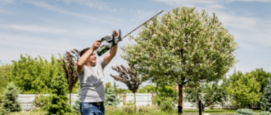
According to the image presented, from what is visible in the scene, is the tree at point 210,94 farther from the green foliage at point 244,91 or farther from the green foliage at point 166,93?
the green foliage at point 244,91

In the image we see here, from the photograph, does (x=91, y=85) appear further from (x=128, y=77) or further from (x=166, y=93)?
(x=166, y=93)

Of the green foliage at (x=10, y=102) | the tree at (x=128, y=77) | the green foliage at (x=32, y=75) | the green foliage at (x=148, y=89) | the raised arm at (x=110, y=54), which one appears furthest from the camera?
the green foliage at (x=148, y=89)

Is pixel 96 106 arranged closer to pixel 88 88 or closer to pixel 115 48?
pixel 88 88

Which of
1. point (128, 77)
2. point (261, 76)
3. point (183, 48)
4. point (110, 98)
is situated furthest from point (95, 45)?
point (261, 76)

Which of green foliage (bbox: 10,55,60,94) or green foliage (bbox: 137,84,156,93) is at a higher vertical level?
green foliage (bbox: 10,55,60,94)

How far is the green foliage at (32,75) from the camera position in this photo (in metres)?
30.4

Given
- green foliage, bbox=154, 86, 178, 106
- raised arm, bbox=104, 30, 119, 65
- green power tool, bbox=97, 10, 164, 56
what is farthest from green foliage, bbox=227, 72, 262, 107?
green power tool, bbox=97, 10, 164, 56

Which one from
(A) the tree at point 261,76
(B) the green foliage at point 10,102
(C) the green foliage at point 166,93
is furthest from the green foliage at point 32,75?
(A) the tree at point 261,76

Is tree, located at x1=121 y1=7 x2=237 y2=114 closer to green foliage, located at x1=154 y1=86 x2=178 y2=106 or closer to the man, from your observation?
green foliage, located at x1=154 y1=86 x2=178 y2=106

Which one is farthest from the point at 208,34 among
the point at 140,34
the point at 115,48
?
the point at 115,48

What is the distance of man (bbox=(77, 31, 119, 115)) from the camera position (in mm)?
3451

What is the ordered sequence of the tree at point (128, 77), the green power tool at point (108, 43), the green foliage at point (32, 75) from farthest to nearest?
the green foliage at point (32, 75) → the tree at point (128, 77) → the green power tool at point (108, 43)

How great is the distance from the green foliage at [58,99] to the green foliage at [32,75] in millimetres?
16846

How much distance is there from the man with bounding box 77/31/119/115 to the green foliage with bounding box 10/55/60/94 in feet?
89.3
